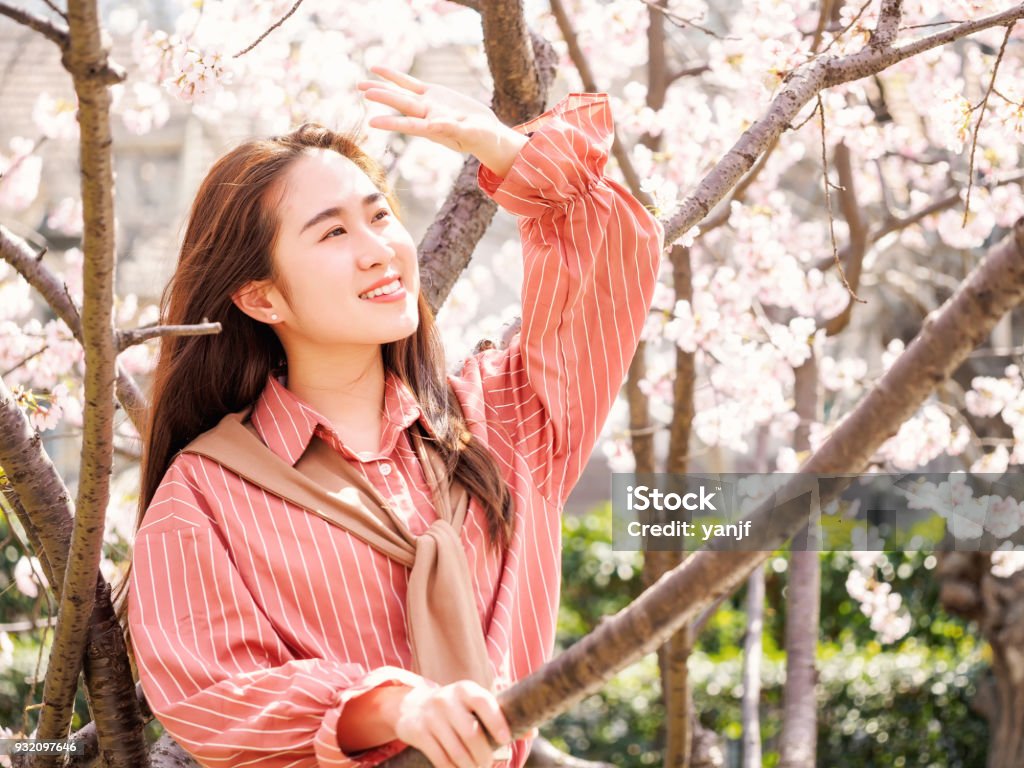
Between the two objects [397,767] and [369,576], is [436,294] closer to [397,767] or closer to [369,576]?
[369,576]

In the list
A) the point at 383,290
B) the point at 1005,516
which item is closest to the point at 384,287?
the point at 383,290

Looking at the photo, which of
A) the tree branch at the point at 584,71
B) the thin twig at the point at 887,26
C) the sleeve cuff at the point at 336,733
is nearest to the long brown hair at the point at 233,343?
the sleeve cuff at the point at 336,733

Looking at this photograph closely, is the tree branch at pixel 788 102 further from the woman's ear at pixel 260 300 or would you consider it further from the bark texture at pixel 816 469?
the bark texture at pixel 816 469

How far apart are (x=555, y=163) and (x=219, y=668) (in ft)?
2.47

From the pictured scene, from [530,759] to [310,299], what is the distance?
6.41ft

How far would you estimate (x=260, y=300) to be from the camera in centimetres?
154

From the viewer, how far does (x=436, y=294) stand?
209 cm

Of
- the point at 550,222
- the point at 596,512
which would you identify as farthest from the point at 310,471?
the point at 596,512

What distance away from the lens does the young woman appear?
1.19 meters

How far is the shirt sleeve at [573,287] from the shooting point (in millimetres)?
1516

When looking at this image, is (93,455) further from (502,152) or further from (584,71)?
(584,71)

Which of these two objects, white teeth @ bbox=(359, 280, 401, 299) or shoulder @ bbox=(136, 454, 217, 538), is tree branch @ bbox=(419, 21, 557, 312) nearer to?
white teeth @ bbox=(359, 280, 401, 299)

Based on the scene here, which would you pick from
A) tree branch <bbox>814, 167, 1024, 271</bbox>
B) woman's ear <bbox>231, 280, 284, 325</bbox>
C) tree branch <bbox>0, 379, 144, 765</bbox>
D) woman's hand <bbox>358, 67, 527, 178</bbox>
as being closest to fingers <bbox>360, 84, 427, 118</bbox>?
woman's hand <bbox>358, 67, 527, 178</bbox>

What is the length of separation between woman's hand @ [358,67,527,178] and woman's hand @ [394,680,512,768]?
0.69m
